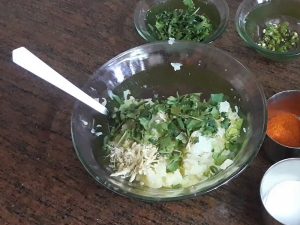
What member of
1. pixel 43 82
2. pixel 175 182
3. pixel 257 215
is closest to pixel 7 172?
pixel 43 82

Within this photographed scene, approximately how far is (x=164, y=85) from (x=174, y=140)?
193 millimetres

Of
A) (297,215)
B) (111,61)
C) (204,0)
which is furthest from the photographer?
(204,0)

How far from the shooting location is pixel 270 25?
3.71 ft

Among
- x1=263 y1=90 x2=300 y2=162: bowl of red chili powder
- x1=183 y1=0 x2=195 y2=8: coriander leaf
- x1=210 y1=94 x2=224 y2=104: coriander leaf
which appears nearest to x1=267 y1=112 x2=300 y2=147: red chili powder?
x1=263 y1=90 x2=300 y2=162: bowl of red chili powder

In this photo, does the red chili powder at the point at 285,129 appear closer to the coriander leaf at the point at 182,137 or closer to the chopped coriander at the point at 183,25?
the coriander leaf at the point at 182,137

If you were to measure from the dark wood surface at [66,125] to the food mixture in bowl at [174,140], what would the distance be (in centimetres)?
6

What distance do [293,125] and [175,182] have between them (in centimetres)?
25

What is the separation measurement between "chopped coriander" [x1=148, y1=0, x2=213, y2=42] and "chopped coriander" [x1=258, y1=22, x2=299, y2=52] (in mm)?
126

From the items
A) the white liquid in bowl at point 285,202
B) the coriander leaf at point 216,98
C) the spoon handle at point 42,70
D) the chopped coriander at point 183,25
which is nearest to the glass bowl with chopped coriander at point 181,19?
the chopped coriander at point 183,25

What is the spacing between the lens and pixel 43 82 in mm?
1123

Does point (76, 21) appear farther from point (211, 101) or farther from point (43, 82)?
point (211, 101)

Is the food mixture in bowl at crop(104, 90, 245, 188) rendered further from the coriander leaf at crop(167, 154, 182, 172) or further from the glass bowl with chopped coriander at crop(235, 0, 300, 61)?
the glass bowl with chopped coriander at crop(235, 0, 300, 61)

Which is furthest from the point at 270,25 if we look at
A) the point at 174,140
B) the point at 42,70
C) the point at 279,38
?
the point at 42,70

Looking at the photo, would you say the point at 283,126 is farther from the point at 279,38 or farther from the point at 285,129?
the point at 279,38
